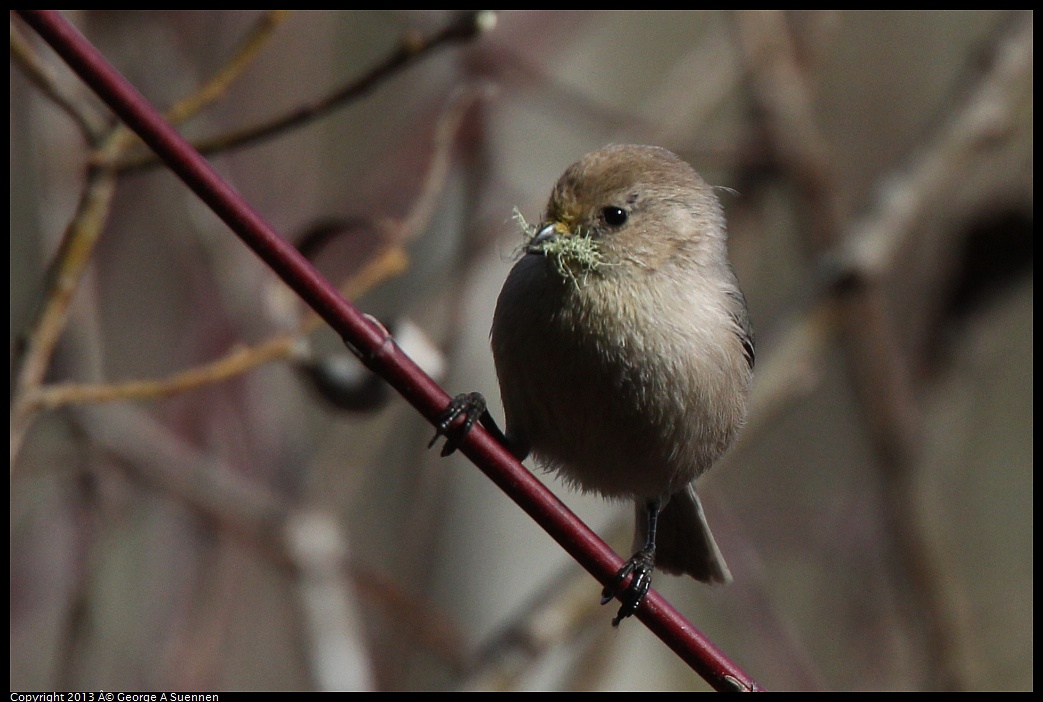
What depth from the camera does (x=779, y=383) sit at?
3.04 metres

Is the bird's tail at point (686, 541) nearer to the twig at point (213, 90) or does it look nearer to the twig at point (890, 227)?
the twig at point (890, 227)

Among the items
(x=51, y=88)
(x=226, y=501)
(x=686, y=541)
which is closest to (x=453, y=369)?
(x=226, y=501)

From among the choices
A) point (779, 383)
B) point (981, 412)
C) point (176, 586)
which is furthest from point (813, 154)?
point (176, 586)

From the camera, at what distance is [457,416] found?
5.45ft

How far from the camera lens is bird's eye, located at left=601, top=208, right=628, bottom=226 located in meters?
2.09

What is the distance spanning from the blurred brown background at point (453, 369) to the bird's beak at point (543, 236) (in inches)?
8.9

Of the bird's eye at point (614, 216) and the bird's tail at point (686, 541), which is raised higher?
the bird's eye at point (614, 216)

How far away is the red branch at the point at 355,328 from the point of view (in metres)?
1.26

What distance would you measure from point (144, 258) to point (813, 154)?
9.45 ft

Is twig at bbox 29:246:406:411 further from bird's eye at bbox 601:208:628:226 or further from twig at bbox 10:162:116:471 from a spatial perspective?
bird's eye at bbox 601:208:628:226

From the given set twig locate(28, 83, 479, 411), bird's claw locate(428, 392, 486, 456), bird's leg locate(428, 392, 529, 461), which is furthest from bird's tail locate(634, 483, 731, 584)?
twig locate(28, 83, 479, 411)

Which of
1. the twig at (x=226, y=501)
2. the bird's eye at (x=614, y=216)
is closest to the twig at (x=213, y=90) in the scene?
the bird's eye at (x=614, y=216)

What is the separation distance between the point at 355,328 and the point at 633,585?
2.99ft

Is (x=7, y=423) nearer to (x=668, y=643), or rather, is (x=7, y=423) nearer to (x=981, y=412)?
(x=668, y=643)
